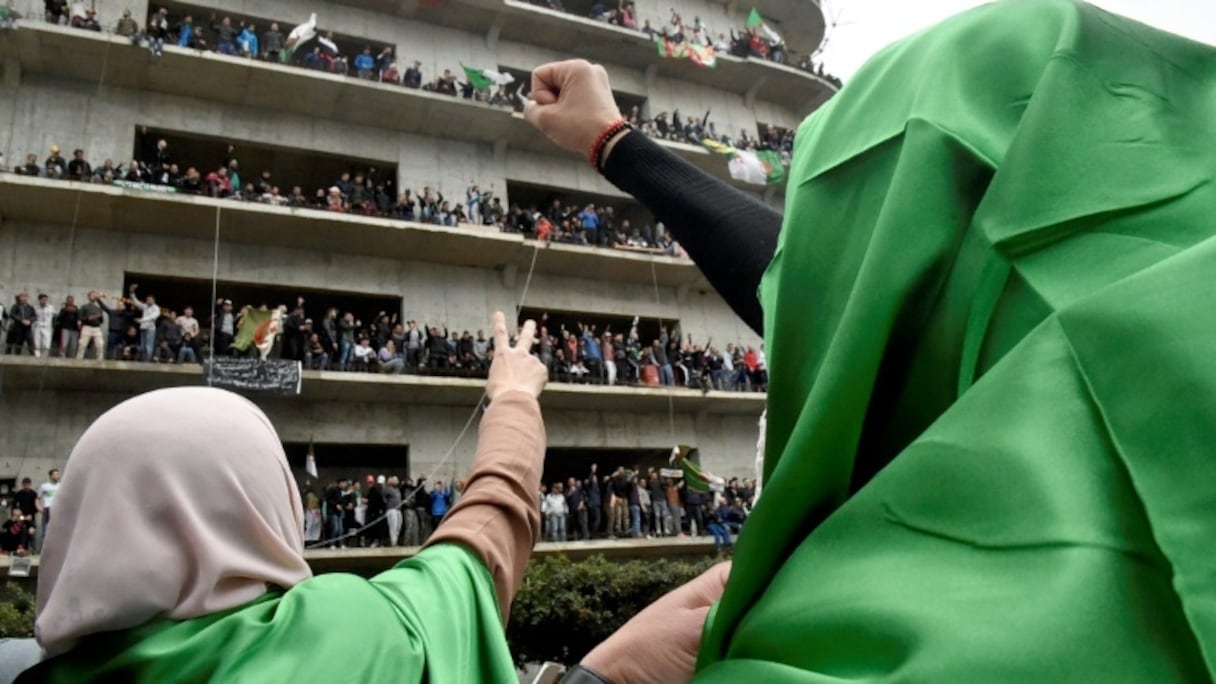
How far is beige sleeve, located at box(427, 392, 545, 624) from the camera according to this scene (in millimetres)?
1379

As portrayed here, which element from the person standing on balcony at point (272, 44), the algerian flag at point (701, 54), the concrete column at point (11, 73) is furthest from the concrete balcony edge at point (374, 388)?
the algerian flag at point (701, 54)

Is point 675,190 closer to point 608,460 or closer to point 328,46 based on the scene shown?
point 328,46

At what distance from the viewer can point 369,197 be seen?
1467 centimetres

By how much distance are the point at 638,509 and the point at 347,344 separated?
5.46 m

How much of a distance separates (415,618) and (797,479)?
0.84m

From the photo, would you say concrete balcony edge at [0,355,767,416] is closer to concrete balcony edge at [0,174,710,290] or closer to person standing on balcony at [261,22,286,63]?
concrete balcony edge at [0,174,710,290]

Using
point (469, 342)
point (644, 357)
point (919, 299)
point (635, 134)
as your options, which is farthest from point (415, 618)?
point (644, 357)

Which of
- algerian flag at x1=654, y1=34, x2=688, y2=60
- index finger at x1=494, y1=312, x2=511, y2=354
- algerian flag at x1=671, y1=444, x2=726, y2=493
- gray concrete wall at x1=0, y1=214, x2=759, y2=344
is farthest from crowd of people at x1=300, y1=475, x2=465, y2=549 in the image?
index finger at x1=494, y1=312, x2=511, y2=354

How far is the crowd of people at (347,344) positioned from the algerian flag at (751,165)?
3447 millimetres

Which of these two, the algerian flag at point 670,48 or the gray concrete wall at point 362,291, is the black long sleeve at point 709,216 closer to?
the gray concrete wall at point 362,291

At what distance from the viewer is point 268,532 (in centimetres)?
119

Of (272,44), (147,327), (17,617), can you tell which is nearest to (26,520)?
(17,617)

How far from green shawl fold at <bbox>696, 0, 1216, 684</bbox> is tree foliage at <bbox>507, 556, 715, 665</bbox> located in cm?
1048

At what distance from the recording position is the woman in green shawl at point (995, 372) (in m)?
0.35
